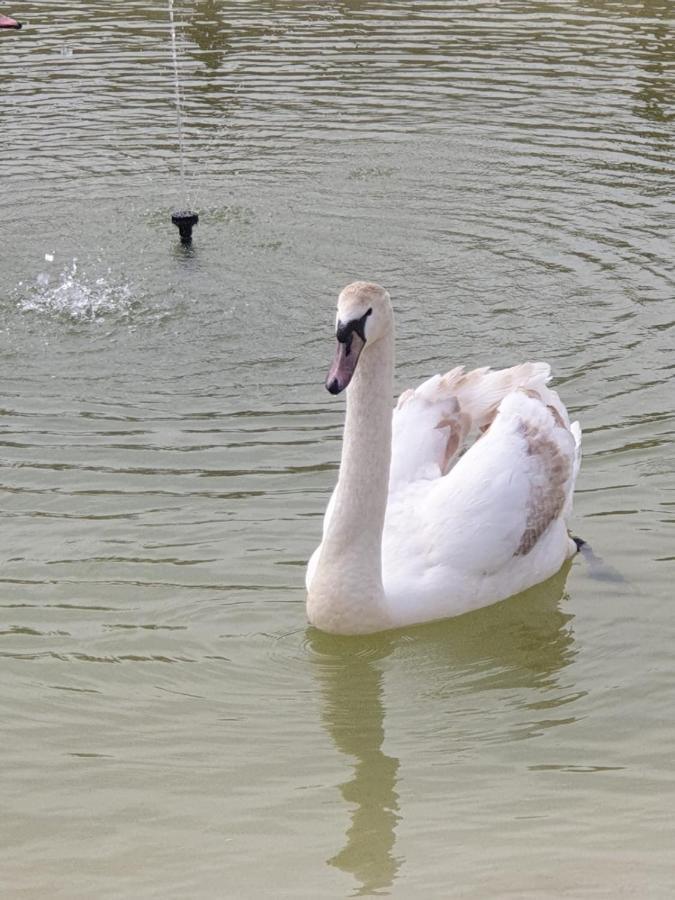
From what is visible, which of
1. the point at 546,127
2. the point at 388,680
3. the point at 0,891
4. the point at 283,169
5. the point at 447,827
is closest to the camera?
the point at 0,891

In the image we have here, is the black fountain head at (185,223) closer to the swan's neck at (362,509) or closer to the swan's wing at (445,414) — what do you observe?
the swan's wing at (445,414)

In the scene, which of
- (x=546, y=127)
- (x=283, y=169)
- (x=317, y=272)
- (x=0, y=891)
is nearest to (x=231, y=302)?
(x=317, y=272)

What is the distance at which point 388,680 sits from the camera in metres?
6.96

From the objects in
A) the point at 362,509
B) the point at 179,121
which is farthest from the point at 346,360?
the point at 179,121

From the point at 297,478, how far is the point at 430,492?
1410mm

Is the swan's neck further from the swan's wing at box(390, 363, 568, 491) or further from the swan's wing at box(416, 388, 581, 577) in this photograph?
the swan's wing at box(390, 363, 568, 491)

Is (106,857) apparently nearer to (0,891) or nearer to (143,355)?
(0,891)

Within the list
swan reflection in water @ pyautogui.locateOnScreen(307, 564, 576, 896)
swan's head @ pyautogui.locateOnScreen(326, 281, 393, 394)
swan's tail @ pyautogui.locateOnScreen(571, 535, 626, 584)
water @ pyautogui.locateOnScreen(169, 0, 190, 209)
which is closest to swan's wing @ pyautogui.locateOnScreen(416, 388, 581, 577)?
swan's tail @ pyautogui.locateOnScreen(571, 535, 626, 584)

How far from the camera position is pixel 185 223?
12.3 m

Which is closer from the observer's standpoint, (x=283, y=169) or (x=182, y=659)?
(x=182, y=659)

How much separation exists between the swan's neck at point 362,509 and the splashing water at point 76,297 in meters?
4.41

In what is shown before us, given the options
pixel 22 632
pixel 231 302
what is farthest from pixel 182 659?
pixel 231 302

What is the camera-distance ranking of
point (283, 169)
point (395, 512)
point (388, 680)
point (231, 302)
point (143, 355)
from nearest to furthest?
point (388, 680) < point (395, 512) < point (143, 355) < point (231, 302) < point (283, 169)

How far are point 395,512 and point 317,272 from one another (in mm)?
4585
